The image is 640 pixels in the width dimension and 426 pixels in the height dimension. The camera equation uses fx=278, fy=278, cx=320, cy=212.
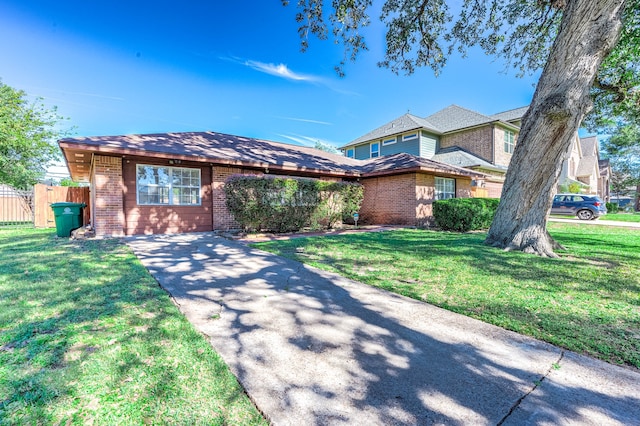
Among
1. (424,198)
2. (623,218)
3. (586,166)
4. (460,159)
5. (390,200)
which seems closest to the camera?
(424,198)

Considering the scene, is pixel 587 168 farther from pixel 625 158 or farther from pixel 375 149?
pixel 375 149

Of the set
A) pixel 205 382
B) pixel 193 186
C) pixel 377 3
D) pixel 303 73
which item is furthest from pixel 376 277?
pixel 303 73

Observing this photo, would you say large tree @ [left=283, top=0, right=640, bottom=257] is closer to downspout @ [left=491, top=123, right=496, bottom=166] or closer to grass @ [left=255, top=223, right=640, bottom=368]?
grass @ [left=255, top=223, right=640, bottom=368]

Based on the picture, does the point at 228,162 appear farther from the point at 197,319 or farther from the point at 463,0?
the point at 463,0

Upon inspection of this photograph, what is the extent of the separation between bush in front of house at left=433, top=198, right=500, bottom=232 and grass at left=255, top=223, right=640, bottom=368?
380 cm

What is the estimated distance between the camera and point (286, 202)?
955 cm

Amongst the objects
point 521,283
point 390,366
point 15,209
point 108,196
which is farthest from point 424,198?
point 15,209

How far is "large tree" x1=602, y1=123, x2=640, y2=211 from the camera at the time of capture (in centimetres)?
2941

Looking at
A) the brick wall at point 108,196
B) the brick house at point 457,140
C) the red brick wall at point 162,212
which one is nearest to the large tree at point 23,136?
the brick wall at point 108,196

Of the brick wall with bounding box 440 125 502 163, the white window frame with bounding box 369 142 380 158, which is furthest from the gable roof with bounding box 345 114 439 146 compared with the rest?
the brick wall with bounding box 440 125 502 163

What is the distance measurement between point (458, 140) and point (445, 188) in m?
10.4

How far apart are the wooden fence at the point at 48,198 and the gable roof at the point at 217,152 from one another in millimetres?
1108

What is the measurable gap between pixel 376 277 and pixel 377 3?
9186 millimetres

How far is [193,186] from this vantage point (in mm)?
10125
